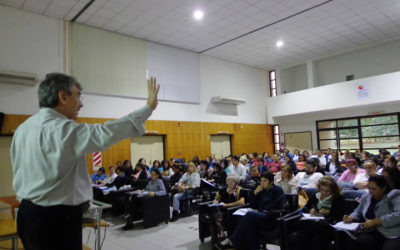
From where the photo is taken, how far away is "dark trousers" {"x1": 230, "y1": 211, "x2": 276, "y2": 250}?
3514 millimetres

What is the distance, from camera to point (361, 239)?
2.84m

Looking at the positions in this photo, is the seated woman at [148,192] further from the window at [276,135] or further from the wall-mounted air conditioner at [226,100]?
the window at [276,135]

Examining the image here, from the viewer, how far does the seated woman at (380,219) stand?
275cm

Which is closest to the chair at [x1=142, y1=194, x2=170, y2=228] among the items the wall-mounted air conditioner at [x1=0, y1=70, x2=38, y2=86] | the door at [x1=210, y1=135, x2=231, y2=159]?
the wall-mounted air conditioner at [x1=0, y1=70, x2=38, y2=86]

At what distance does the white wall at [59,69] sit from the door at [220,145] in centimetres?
83

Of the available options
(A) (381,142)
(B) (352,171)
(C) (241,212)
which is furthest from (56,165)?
(A) (381,142)

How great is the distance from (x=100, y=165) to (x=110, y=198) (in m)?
2.74

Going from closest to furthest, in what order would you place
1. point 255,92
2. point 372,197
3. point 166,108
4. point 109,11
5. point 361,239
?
point 361,239 < point 372,197 < point 109,11 < point 166,108 < point 255,92

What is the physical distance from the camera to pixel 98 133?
104cm

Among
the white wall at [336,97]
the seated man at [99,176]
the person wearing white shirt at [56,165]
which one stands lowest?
the seated man at [99,176]

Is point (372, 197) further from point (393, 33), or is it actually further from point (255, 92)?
point (255, 92)

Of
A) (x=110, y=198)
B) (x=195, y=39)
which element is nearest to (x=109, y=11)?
(x=195, y=39)

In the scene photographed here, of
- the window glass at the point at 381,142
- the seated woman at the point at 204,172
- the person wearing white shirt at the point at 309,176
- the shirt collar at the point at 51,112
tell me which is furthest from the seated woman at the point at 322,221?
the window glass at the point at 381,142

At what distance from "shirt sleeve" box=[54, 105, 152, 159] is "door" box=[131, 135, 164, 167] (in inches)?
373
